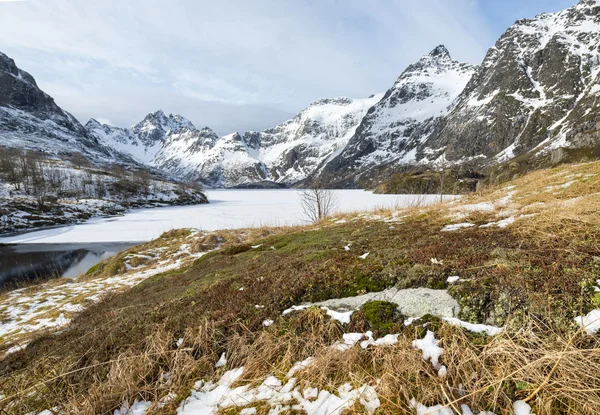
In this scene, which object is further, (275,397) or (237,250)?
(237,250)

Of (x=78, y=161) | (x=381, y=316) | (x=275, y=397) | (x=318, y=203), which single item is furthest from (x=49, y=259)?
(x=78, y=161)

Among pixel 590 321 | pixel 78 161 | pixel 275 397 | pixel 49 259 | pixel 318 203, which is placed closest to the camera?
Result: pixel 590 321

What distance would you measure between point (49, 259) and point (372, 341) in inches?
1695

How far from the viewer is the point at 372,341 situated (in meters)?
3.24

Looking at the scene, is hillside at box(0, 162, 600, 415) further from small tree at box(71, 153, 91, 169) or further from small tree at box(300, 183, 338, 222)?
small tree at box(71, 153, 91, 169)

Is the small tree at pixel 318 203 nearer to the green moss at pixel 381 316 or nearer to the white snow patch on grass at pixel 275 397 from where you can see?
the green moss at pixel 381 316

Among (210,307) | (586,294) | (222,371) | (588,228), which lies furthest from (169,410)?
(588,228)

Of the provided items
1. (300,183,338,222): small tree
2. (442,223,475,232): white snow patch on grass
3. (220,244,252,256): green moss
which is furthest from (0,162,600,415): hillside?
(300,183,338,222): small tree

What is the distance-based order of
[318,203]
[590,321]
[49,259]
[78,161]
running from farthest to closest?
[78,161] < [49,259] < [318,203] < [590,321]

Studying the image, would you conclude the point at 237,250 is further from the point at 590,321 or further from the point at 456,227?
the point at 590,321

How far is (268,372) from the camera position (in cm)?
324

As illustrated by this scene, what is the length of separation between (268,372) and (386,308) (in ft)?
5.56

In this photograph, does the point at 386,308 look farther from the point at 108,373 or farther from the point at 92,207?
the point at 92,207

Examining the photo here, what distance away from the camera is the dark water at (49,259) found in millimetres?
26464
